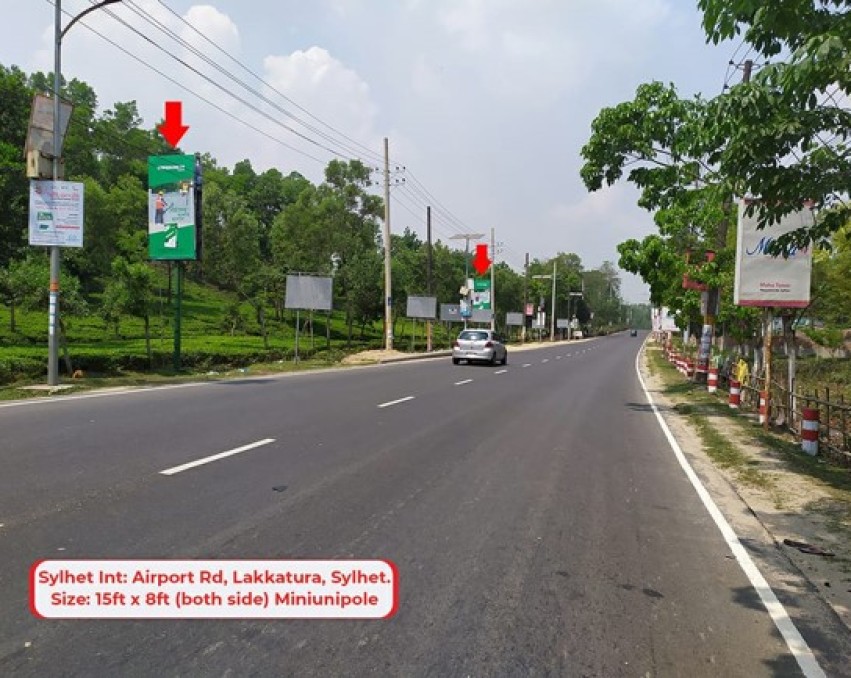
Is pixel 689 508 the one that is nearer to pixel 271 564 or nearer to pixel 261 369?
pixel 271 564

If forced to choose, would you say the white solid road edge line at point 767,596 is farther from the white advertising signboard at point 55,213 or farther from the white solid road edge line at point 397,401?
the white advertising signboard at point 55,213

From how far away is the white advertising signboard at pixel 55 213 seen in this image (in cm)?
1580

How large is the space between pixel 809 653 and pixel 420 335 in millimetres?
56123

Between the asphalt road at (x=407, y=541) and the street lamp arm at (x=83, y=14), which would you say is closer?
the asphalt road at (x=407, y=541)

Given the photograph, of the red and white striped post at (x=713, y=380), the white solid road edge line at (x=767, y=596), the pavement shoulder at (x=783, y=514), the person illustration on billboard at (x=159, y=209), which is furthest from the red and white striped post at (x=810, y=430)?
the person illustration on billboard at (x=159, y=209)

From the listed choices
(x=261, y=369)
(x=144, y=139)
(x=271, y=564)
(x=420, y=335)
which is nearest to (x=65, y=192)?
(x=261, y=369)

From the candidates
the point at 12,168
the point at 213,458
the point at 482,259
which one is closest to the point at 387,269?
the point at 12,168

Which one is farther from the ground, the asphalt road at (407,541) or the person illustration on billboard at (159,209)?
the person illustration on billboard at (159,209)

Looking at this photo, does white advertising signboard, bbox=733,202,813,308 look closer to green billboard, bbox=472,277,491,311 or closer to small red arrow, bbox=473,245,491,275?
green billboard, bbox=472,277,491,311

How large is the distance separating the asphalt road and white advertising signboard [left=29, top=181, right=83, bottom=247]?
6435mm

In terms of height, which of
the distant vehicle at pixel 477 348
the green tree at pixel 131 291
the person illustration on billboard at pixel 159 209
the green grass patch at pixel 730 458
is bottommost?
the green grass patch at pixel 730 458

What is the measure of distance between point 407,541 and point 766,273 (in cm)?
982

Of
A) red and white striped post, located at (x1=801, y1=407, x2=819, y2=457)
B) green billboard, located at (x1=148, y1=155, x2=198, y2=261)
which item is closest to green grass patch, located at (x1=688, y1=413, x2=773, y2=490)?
red and white striped post, located at (x1=801, y1=407, x2=819, y2=457)

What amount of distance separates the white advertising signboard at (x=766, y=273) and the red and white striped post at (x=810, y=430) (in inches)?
96.5
